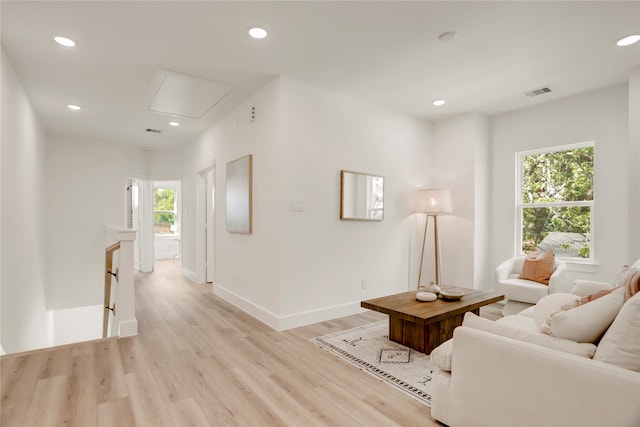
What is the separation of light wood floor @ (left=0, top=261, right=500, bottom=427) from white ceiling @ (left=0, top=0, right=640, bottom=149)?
2592 mm

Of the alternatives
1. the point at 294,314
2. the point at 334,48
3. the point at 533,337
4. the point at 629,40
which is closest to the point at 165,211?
the point at 294,314

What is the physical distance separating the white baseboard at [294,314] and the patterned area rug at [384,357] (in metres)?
0.41

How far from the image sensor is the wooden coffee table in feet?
8.63

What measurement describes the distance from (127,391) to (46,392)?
1.66 feet

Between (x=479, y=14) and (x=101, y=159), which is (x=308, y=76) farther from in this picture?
(x=101, y=159)

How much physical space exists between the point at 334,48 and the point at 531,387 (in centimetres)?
273

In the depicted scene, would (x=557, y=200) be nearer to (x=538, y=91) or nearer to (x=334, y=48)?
(x=538, y=91)

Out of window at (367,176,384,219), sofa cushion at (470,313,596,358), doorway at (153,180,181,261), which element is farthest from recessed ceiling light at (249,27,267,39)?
doorway at (153,180,181,261)

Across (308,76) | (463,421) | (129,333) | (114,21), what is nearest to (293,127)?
(308,76)

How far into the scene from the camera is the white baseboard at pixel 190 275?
5877 mm

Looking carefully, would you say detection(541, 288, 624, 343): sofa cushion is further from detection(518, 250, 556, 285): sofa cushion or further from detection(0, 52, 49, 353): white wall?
detection(0, 52, 49, 353): white wall

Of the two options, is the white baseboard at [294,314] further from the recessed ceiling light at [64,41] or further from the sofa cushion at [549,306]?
the recessed ceiling light at [64,41]

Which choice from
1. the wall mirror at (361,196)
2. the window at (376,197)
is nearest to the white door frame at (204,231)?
the wall mirror at (361,196)

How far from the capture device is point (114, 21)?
8.16ft
